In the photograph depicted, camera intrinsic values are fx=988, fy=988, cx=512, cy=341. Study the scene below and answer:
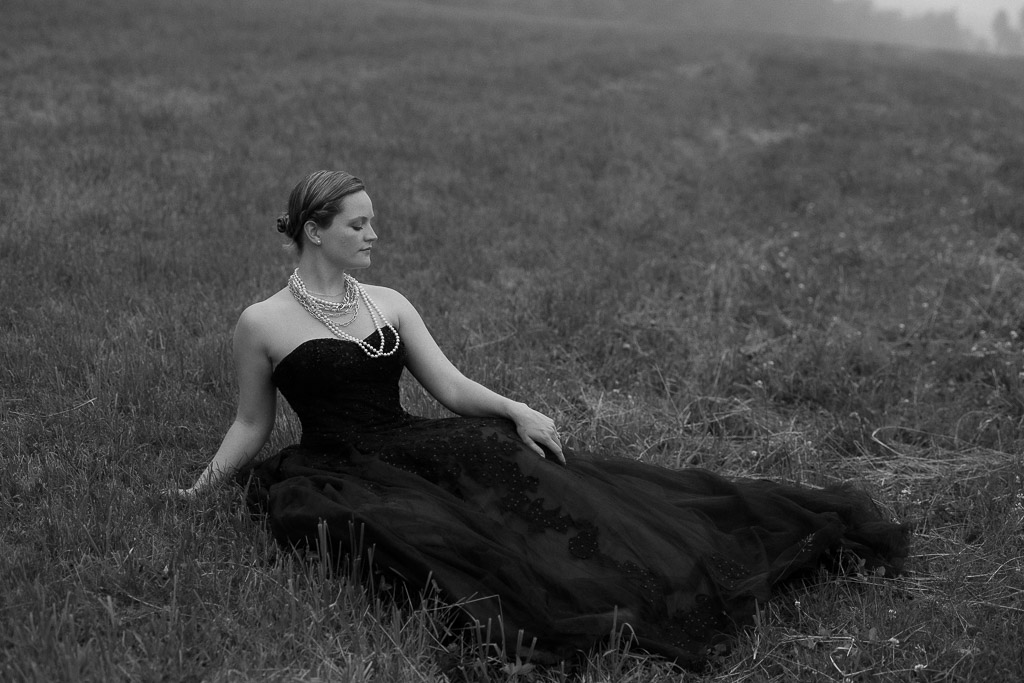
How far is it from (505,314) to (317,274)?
10.4ft

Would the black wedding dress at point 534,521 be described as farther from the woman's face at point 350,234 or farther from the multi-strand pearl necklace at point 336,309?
the woman's face at point 350,234

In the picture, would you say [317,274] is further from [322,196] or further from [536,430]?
[536,430]

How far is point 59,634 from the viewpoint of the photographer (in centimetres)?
343

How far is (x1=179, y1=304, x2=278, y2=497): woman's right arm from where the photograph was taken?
443 centimetres

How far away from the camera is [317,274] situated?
180 inches

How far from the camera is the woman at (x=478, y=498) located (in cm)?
382

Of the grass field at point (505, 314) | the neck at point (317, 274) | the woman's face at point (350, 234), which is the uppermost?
the woman's face at point (350, 234)

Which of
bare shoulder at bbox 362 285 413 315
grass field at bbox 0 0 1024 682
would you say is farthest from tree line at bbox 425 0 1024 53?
bare shoulder at bbox 362 285 413 315

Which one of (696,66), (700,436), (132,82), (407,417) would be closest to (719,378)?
(700,436)

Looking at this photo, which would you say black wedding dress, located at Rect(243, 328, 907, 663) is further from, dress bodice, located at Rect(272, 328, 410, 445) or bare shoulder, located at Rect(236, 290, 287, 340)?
bare shoulder, located at Rect(236, 290, 287, 340)

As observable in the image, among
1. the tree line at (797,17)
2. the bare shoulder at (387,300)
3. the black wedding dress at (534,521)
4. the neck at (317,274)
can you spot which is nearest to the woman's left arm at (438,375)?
the bare shoulder at (387,300)

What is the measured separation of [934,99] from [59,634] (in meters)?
19.6

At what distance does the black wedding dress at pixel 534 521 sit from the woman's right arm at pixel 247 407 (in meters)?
0.11

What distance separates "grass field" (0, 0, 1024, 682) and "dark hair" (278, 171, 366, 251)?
4.35 feet
